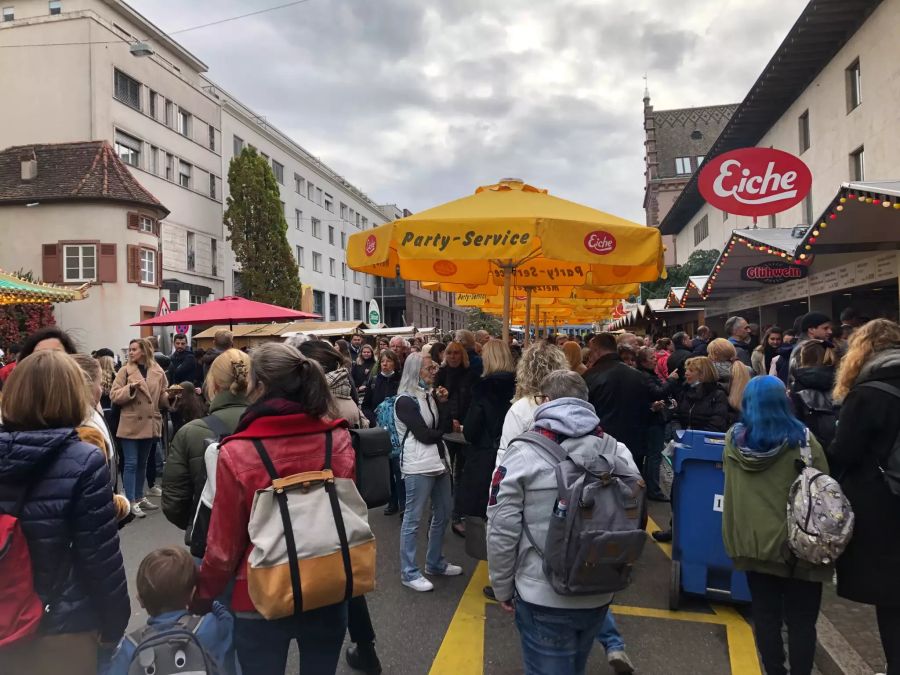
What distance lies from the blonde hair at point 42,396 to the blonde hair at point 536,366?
8.04 ft

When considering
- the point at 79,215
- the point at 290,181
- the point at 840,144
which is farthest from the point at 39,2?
the point at 840,144

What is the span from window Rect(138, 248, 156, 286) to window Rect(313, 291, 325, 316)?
18903mm

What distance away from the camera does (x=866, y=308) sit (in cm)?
1488

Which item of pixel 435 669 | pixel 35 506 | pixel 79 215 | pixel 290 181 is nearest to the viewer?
pixel 35 506

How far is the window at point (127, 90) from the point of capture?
2608cm

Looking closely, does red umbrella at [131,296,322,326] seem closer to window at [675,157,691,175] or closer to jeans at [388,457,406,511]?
jeans at [388,457,406,511]

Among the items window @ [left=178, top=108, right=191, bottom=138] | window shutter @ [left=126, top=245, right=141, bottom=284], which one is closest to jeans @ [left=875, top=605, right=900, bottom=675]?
window shutter @ [left=126, top=245, right=141, bottom=284]

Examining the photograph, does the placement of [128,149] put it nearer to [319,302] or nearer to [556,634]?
[319,302]

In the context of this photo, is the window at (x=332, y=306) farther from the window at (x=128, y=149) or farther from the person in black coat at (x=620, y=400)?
the person in black coat at (x=620, y=400)

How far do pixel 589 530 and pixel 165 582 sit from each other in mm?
1555

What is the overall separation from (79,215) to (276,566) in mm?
25767

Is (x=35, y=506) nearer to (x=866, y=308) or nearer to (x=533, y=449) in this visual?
(x=533, y=449)

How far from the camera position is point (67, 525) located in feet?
7.23

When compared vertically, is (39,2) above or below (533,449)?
above
